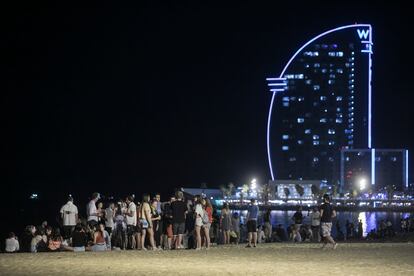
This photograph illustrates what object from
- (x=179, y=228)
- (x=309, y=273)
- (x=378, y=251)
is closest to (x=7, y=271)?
(x=309, y=273)

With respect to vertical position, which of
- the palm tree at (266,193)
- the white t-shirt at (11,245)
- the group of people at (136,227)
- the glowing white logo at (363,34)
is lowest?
the palm tree at (266,193)

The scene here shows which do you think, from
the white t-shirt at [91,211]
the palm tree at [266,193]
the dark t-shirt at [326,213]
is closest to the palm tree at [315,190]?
the palm tree at [266,193]

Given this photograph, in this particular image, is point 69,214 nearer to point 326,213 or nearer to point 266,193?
point 326,213

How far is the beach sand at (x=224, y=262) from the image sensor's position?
15773mm

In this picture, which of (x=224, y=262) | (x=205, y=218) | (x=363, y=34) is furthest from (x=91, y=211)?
(x=363, y=34)

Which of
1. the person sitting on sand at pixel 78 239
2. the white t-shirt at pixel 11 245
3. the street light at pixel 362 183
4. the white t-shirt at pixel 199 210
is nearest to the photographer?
the person sitting on sand at pixel 78 239

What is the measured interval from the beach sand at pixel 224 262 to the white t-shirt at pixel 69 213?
7.33 feet

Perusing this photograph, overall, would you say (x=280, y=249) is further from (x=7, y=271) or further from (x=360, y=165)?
(x=360, y=165)

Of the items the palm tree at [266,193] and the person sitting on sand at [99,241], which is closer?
the person sitting on sand at [99,241]

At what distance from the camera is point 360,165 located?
184 m

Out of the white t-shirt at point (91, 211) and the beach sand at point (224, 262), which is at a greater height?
the white t-shirt at point (91, 211)

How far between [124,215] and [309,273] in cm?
906

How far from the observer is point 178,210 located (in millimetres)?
22109

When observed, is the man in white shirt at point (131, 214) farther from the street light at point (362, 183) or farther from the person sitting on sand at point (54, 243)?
the street light at point (362, 183)
